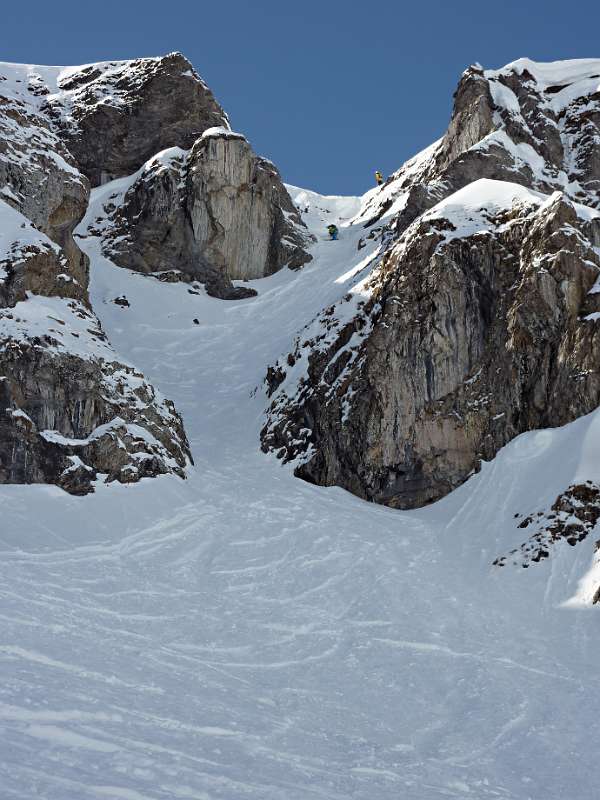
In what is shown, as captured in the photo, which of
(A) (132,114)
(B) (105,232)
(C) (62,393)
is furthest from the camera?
(A) (132,114)

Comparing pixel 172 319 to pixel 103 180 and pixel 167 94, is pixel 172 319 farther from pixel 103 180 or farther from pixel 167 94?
pixel 167 94

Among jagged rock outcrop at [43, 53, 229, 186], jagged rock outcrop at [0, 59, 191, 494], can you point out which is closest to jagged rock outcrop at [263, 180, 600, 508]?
jagged rock outcrop at [0, 59, 191, 494]

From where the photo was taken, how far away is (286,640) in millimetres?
16953

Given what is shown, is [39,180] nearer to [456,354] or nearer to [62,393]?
[62,393]

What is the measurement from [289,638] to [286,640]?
0.45ft

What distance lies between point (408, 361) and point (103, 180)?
39.0m

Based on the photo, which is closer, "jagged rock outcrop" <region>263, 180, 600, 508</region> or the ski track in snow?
the ski track in snow

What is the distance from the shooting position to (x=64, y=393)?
2594cm

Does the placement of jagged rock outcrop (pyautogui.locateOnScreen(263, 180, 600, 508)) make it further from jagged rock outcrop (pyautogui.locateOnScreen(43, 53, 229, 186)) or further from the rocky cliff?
jagged rock outcrop (pyautogui.locateOnScreen(43, 53, 229, 186))

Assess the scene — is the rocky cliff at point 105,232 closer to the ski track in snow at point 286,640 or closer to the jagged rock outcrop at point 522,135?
the ski track in snow at point 286,640

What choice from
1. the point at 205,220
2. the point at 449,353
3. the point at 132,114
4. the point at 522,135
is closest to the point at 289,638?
the point at 449,353

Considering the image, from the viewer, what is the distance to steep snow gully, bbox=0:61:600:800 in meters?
9.87

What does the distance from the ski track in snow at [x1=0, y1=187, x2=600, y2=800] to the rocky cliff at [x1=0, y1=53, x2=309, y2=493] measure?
1.67 m

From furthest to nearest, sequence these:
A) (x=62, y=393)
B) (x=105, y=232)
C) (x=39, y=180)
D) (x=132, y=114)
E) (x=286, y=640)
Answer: (x=132, y=114) < (x=105, y=232) < (x=39, y=180) < (x=62, y=393) < (x=286, y=640)
